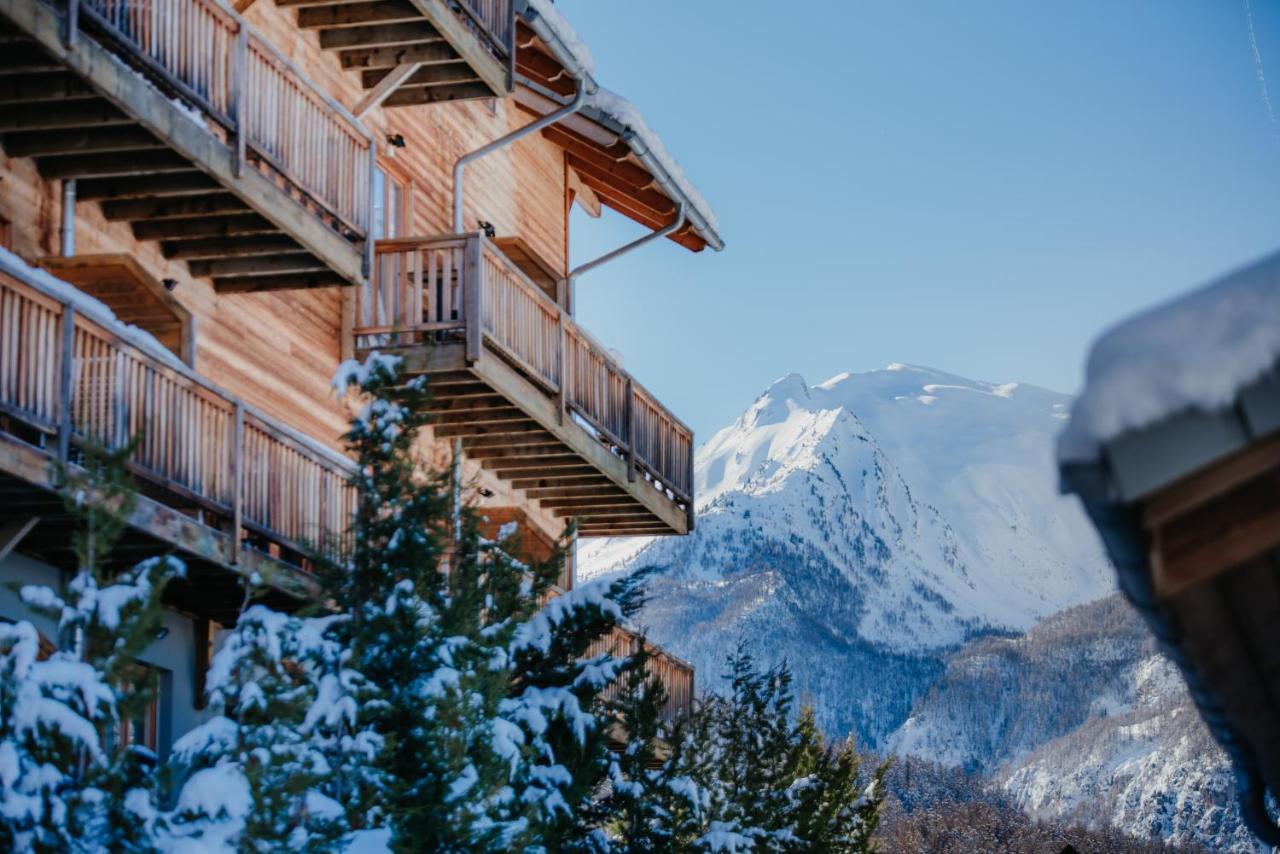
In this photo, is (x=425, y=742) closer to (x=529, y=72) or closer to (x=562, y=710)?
(x=562, y=710)

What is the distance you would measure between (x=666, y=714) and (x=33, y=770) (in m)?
16.4

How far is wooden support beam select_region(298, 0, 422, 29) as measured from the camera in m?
18.0

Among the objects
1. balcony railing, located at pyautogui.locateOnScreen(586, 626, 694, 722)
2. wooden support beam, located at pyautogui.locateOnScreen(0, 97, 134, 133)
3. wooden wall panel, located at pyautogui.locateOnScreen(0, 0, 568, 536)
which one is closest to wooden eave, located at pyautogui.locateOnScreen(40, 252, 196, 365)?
wooden wall panel, located at pyautogui.locateOnScreen(0, 0, 568, 536)

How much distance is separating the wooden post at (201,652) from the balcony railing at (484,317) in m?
2.78

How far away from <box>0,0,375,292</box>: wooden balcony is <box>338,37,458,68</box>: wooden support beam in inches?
85.7

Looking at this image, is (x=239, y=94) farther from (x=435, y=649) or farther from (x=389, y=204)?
(x=389, y=204)

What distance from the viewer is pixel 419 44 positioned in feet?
61.1

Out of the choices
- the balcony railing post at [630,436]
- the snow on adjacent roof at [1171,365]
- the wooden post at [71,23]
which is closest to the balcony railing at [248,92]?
the wooden post at [71,23]

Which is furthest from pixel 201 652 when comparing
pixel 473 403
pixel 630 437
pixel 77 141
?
pixel 630 437

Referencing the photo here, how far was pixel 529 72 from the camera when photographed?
76.3 ft

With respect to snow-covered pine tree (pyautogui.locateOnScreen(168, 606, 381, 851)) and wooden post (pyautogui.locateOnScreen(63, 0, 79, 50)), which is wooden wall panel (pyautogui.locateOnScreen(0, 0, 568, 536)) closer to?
wooden post (pyautogui.locateOnScreen(63, 0, 79, 50))

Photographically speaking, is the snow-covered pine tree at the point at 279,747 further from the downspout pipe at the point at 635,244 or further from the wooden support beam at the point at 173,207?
Result: the downspout pipe at the point at 635,244

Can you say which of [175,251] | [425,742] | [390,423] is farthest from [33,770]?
[175,251]

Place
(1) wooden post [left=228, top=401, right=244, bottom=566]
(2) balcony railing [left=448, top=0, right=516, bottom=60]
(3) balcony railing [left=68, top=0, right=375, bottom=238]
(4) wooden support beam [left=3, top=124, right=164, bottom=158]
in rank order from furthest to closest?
(2) balcony railing [left=448, top=0, right=516, bottom=60]
(1) wooden post [left=228, top=401, right=244, bottom=566]
(4) wooden support beam [left=3, top=124, right=164, bottom=158]
(3) balcony railing [left=68, top=0, right=375, bottom=238]
